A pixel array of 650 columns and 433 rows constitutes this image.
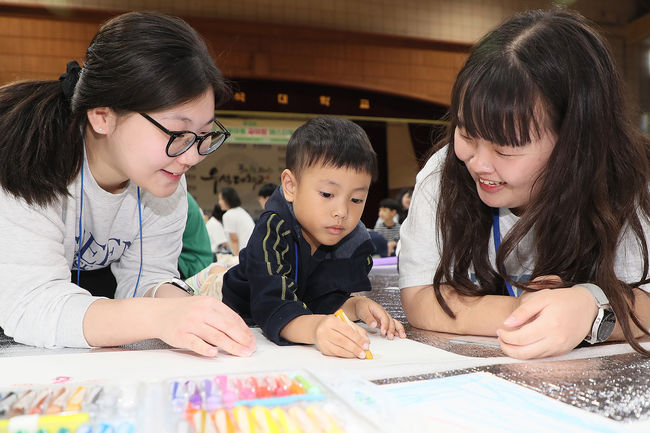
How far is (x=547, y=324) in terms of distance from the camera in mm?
782

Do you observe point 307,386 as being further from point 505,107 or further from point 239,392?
point 505,107

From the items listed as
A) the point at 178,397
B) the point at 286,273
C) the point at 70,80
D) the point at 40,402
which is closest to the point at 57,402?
the point at 40,402

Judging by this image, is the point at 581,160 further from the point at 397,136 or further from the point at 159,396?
the point at 397,136

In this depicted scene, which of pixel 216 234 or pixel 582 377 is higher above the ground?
pixel 582 377

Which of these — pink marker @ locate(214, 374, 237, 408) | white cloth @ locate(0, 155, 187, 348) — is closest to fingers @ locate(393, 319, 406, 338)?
pink marker @ locate(214, 374, 237, 408)

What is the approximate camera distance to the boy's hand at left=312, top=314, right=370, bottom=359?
2.72 ft

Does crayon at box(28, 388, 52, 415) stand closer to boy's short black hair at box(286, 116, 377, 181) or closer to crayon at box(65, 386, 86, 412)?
crayon at box(65, 386, 86, 412)

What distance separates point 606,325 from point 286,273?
561 millimetres

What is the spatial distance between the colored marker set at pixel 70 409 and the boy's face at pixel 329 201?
596mm

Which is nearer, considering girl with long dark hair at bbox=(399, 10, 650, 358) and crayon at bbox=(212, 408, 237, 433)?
crayon at bbox=(212, 408, 237, 433)

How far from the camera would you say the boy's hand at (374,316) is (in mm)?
1006

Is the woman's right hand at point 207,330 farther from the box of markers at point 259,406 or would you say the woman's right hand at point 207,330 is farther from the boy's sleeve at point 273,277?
the box of markers at point 259,406

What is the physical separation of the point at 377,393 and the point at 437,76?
554 cm

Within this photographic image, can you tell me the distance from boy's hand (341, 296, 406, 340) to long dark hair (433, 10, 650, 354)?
0.11m
